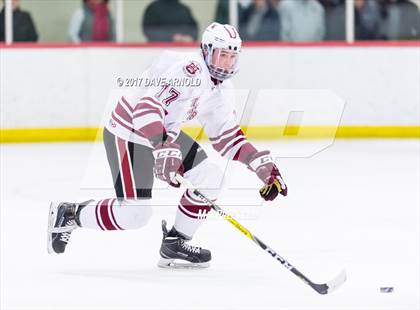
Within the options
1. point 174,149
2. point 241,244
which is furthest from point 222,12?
point 174,149

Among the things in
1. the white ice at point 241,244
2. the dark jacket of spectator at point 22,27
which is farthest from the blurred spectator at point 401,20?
the dark jacket of spectator at point 22,27

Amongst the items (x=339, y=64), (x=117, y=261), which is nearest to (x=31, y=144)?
(x=339, y=64)

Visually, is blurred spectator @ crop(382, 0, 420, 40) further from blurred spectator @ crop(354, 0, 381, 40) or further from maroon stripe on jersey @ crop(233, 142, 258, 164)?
maroon stripe on jersey @ crop(233, 142, 258, 164)

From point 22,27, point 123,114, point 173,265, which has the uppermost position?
point 123,114

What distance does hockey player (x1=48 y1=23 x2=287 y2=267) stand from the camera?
423 cm

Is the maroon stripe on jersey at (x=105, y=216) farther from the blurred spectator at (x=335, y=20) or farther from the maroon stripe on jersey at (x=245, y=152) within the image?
the blurred spectator at (x=335, y=20)

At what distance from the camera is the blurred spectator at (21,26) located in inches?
341

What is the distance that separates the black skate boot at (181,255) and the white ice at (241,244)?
55mm

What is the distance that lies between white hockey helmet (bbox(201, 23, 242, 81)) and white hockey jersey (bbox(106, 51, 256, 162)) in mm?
41

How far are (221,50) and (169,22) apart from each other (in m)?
4.69

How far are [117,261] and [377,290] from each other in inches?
42.3

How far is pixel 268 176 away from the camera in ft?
14.2

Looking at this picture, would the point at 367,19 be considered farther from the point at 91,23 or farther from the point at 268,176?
the point at 268,176

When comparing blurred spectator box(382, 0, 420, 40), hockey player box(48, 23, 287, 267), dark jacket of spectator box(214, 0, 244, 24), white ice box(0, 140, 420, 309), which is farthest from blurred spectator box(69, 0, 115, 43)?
hockey player box(48, 23, 287, 267)
